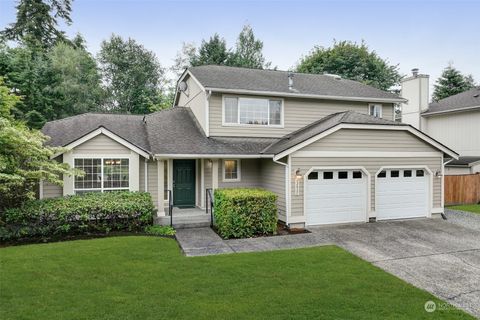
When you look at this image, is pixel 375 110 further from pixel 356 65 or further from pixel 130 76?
pixel 130 76

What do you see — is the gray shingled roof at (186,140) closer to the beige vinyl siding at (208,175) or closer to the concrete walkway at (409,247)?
the beige vinyl siding at (208,175)

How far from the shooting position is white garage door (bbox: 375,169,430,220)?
1226cm

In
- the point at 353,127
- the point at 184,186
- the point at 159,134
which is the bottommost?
the point at 184,186

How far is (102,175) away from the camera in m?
11.6

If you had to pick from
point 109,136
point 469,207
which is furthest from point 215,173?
point 469,207

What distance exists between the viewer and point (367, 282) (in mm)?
6332

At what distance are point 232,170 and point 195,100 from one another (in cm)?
411

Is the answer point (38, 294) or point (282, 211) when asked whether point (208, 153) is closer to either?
point (282, 211)

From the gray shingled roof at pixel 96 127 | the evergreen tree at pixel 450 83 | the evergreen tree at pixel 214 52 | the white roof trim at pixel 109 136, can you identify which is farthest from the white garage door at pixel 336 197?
the evergreen tree at pixel 450 83

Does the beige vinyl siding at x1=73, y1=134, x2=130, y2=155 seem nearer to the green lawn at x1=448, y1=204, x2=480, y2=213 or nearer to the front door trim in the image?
the front door trim

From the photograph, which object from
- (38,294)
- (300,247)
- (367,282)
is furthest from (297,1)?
(38,294)

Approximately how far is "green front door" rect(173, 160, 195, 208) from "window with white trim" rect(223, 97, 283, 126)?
2.54 metres

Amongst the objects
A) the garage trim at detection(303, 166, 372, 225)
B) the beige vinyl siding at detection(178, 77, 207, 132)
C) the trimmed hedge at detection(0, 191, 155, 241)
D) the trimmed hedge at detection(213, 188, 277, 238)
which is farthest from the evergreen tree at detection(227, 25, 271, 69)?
the trimmed hedge at detection(0, 191, 155, 241)

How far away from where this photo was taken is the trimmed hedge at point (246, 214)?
395 inches
